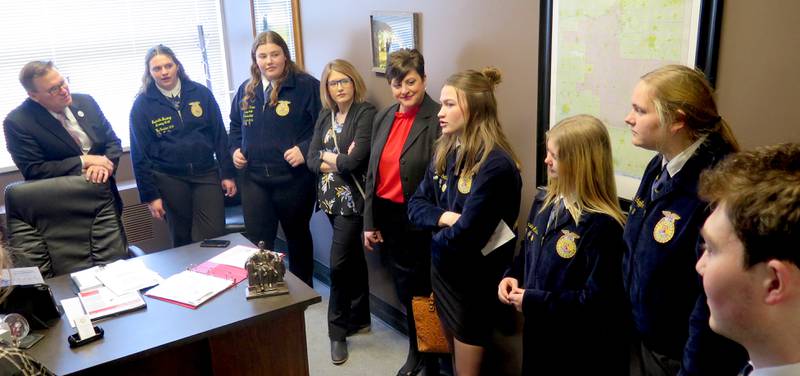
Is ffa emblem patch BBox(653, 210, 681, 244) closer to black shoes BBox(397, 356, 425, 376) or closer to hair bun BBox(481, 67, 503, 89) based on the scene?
hair bun BBox(481, 67, 503, 89)

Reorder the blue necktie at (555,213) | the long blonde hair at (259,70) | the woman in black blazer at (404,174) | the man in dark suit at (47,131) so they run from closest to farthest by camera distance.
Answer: the blue necktie at (555,213)
the woman in black blazer at (404,174)
the man in dark suit at (47,131)
the long blonde hair at (259,70)

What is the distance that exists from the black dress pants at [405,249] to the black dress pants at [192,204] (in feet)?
3.73

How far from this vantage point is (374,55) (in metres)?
3.02

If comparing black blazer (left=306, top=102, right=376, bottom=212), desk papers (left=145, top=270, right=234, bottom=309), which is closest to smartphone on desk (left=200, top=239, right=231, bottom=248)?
desk papers (left=145, top=270, right=234, bottom=309)

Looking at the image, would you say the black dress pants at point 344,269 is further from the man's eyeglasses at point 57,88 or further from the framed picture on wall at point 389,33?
the man's eyeglasses at point 57,88

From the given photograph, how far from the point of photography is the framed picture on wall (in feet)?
9.12

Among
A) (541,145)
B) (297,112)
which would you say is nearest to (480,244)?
(541,145)

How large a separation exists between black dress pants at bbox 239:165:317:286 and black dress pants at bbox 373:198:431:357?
2.25ft

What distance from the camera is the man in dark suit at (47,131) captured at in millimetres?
2891

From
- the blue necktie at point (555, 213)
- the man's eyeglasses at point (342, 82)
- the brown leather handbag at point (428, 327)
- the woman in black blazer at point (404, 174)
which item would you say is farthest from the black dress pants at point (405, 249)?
the blue necktie at point (555, 213)

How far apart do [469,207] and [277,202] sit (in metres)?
1.51

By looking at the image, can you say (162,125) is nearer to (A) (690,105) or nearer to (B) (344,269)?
(B) (344,269)

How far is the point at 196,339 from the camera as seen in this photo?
1832mm

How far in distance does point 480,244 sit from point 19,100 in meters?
3.48
